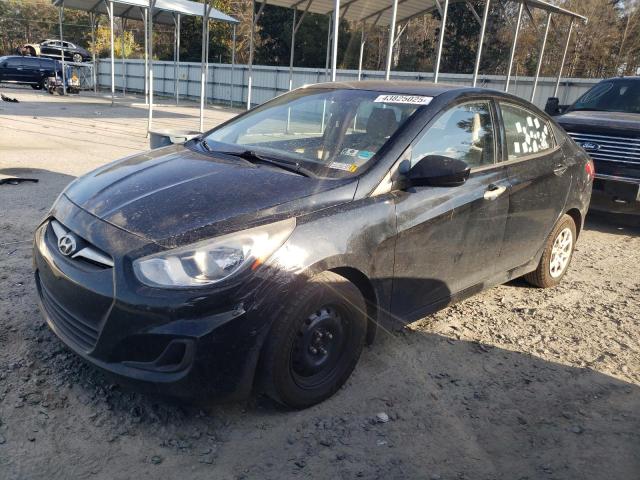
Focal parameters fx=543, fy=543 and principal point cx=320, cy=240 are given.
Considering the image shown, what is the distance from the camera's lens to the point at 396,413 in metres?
2.95

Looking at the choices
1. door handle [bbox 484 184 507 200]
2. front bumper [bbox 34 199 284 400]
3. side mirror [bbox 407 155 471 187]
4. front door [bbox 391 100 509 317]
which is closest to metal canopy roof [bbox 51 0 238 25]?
front door [bbox 391 100 509 317]

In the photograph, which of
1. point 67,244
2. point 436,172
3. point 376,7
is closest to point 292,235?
A: point 436,172

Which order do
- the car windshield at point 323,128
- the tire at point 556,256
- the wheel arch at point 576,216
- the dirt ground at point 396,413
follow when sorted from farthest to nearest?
the wheel arch at point 576,216 → the tire at point 556,256 → the car windshield at point 323,128 → the dirt ground at point 396,413

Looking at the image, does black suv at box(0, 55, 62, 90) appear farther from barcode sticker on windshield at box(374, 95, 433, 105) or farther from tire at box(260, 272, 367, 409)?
tire at box(260, 272, 367, 409)

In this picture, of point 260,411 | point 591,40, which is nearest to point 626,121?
point 260,411

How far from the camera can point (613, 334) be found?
13.3 feet

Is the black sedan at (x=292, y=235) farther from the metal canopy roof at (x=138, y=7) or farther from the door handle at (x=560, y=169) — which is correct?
the metal canopy roof at (x=138, y=7)

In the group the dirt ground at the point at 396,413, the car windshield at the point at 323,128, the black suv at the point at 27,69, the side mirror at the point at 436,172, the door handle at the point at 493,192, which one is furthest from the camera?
the black suv at the point at 27,69

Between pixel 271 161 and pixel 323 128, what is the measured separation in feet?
2.10

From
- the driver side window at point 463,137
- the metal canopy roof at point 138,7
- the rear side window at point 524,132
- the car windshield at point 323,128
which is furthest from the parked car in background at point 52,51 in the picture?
the driver side window at point 463,137

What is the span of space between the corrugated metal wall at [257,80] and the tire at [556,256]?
1679 cm

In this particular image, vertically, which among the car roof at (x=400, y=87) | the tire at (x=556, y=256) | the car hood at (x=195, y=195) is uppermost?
the car roof at (x=400, y=87)

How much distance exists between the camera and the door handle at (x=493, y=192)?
3.66 meters

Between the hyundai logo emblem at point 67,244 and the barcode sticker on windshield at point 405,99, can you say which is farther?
the barcode sticker on windshield at point 405,99
